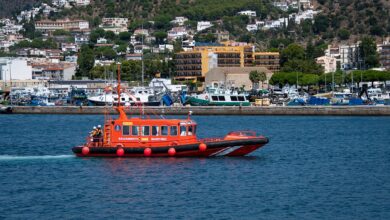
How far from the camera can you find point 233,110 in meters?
114

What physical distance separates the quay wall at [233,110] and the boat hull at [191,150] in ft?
156

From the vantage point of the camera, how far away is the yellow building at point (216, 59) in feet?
595

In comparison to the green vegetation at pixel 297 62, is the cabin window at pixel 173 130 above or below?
below

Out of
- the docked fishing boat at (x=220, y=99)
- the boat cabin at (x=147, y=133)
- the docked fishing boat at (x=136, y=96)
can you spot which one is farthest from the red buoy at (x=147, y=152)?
the docked fishing boat at (x=136, y=96)

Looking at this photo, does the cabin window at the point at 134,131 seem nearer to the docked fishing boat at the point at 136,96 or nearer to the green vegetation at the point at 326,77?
the docked fishing boat at the point at 136,96

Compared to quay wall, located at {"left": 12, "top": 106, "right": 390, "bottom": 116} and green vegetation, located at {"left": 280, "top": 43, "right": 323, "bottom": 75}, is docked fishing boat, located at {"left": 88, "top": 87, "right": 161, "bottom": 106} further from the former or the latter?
green vegetation, located at {"left": 280, "top": 43, "right": 323, "bottom": 75}

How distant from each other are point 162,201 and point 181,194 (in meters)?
1.84

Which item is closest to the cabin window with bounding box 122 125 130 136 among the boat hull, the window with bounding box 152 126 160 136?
the boat hull

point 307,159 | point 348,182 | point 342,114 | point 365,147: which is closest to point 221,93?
point 342,114

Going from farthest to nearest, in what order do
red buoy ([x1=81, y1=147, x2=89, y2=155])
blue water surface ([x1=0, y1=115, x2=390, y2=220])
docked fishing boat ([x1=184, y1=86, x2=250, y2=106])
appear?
docked fishing boat ([x1=184, y1=86, x2=250, y2=106])
red buoy ([x1=81, y1=147, x2=89, y2=155])
blue water surface ([x1=0, y1=115, x2=390, y2=220])

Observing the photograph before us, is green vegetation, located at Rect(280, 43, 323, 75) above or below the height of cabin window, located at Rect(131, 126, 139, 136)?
above

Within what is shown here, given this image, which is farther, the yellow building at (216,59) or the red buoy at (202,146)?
the yellow building at (216,59)

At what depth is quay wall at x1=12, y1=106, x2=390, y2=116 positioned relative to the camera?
107500 millimetres

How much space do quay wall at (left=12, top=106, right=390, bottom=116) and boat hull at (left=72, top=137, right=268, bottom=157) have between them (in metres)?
47.5
